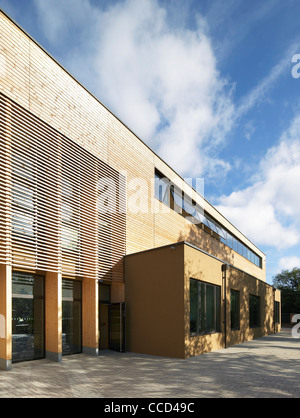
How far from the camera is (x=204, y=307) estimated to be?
567 inches

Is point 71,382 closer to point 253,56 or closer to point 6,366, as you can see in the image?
point 6,366

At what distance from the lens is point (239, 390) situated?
24.4 ft

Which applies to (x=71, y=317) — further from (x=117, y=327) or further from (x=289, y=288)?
(x=289, y=288)

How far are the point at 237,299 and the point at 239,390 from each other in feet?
38.9

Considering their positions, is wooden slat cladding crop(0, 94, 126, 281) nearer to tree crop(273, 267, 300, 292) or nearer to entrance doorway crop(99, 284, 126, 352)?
entrance doorway crop(99, 284, 126, 352)

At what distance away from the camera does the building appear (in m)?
10.1

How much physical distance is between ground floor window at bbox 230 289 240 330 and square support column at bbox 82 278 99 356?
7636 millimetres

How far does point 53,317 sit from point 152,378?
151 inches

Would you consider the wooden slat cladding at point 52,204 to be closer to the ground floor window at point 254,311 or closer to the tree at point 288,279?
the ground floor window at point 254,311

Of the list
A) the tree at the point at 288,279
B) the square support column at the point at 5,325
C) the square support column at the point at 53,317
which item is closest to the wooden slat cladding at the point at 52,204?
the square support column at the point at 53,317

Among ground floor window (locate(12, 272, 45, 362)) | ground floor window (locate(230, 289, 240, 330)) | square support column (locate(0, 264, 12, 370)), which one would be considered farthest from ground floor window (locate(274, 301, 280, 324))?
square support column (locate(0, 264, 12, 370))

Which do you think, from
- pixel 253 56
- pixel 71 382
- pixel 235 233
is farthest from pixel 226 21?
pixel 235 233

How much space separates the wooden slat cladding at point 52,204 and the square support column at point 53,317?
0.50 meters

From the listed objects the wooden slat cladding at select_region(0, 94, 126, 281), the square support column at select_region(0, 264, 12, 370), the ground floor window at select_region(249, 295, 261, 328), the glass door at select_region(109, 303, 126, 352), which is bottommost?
the ground floor window at select_region(249, 295, 261, 328)
